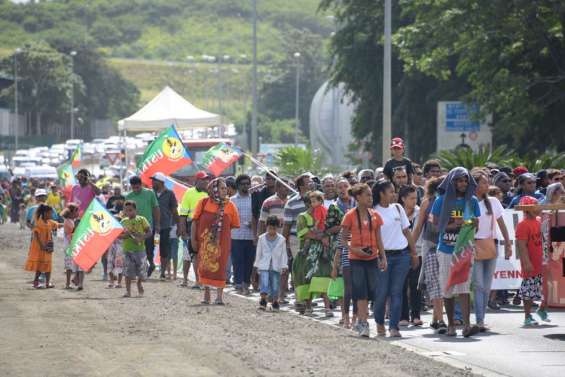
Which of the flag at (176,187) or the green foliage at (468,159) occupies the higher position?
the green foliage at (468,159)

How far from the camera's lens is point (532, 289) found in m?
16.8

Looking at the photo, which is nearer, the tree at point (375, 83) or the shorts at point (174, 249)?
the shorts at point (174, 249)

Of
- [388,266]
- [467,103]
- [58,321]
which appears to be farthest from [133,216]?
[467,103]

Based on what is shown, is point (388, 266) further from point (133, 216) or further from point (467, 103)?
point (467, 103)

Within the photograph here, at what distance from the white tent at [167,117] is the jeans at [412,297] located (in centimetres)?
2498

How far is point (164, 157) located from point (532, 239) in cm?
1180

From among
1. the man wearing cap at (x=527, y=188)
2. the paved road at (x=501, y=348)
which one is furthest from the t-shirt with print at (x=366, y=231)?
the man wearing cap at (x=527, y=188)

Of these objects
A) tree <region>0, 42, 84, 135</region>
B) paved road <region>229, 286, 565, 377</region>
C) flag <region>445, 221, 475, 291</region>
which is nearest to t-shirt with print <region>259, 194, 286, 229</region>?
paved road <region>229, 286, 565, 377</region>

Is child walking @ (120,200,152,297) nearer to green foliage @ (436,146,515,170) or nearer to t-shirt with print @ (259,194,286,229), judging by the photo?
t-shirt with print @ (259,194,286,229)

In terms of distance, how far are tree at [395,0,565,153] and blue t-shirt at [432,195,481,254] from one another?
64.1 feet

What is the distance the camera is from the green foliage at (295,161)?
43062 mm

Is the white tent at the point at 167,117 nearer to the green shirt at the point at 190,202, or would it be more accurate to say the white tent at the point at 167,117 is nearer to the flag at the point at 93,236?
the green shirt at the point at 190,202

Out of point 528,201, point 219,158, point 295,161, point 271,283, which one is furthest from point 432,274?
point 295,161

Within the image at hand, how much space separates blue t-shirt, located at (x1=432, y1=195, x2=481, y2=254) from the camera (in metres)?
15.3
